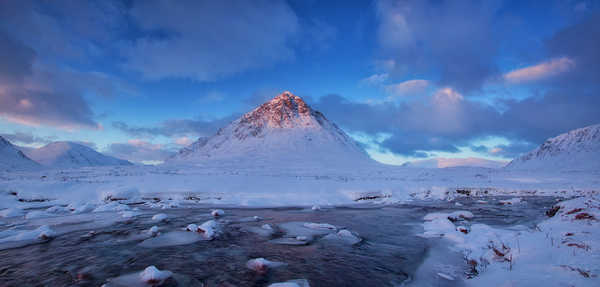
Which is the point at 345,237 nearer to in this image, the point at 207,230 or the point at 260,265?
the point at 260,265

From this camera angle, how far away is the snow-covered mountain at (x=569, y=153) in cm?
11337

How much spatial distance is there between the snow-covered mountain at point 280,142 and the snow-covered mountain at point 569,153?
286ft

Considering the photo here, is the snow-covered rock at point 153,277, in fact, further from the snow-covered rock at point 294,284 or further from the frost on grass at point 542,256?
the frost on grass at point 542,256

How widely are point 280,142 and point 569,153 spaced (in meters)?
135

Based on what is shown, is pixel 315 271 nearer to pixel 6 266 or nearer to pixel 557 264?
pixel 557 264

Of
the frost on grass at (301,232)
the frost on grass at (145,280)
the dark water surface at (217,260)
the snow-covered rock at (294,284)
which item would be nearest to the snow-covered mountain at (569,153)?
the frost on grass at (301,232)

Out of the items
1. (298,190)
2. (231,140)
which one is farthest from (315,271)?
(231,140)

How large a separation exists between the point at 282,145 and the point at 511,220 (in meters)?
87.3

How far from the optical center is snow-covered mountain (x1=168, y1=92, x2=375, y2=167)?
8556 cm

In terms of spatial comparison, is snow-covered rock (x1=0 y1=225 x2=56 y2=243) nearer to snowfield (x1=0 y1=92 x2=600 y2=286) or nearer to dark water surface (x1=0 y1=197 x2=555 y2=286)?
snowfield (x1=0 y1=92 x2=600 y2=286)

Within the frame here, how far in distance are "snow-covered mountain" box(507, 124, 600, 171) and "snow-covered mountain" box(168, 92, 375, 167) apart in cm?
8720

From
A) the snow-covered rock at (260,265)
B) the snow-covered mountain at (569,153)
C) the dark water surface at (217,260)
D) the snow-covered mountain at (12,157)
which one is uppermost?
the snow-covered mountain at (569,153)

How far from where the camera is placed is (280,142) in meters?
101

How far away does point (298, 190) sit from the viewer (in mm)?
25969
